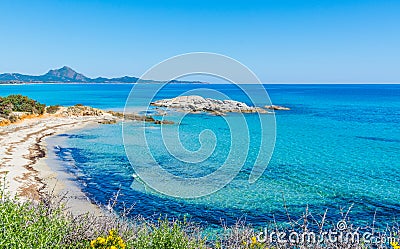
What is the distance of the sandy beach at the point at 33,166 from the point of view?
1605 centimetres

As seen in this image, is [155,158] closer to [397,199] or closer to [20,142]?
[20,142]

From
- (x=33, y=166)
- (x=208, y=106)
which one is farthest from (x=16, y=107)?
(x=208, y=106)

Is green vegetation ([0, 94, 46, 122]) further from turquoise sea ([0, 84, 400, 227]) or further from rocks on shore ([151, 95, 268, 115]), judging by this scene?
rocks on shore ([151, 95, 268, 115])

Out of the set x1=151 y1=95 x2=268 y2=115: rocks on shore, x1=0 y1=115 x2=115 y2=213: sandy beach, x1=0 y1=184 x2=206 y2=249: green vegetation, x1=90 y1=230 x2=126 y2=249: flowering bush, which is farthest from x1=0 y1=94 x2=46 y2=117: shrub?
x1=90 y1=230 x2=126 y2=249: flowering bush

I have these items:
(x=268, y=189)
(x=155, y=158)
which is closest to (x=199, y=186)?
(x=268, y=189)

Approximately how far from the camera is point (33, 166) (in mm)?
21328

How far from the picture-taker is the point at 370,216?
1485cm

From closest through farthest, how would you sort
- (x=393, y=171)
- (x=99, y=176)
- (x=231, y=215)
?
(x=231, y=215) < (x=99, y=176) < (x=393, y=171)

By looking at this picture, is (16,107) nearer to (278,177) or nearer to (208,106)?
(208,106)

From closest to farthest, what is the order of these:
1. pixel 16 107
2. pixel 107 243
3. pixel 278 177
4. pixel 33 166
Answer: pixel 107 243 < pixel 278 177 < pixel 33 166 < pixel 16 107

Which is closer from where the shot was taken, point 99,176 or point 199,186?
point 199,186

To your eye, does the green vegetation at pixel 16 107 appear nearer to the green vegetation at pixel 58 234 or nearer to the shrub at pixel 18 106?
the shrub at pixel 18 106

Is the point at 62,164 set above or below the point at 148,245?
below

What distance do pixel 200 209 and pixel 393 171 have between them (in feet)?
46.3
